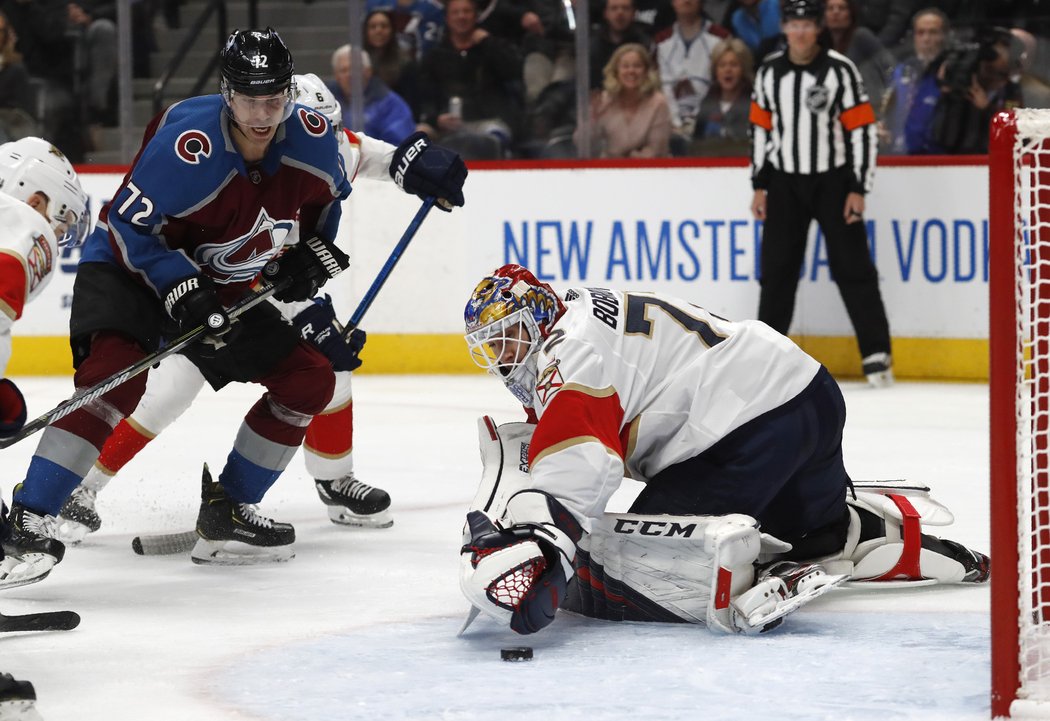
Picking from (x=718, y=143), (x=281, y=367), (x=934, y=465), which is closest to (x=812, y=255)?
(x=718, y=143)

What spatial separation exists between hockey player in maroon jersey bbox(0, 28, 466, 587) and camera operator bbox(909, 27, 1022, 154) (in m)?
3.27

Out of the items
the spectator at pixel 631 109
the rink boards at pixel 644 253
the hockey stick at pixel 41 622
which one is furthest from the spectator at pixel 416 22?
the hockey stick at pixel 41 622

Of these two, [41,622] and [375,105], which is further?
[375,105]

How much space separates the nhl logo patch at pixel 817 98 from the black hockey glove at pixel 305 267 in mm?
2936

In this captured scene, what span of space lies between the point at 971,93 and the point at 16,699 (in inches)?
187

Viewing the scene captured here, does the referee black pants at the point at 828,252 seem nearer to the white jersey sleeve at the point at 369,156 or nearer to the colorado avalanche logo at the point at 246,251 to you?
the white jersey sleeve at the point at 369,156

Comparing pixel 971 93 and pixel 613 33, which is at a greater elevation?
pixel 613 33

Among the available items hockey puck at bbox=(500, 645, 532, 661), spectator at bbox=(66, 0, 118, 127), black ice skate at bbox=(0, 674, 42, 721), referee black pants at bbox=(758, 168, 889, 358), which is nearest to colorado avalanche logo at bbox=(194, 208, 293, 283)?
hockey puck at bbox=(500, 645, 532, 661)

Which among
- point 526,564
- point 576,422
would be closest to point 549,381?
point 576,422

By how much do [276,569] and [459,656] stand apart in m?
0.85

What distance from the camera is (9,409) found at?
7.34ft

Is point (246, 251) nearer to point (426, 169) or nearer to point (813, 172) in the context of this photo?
point (426, 169)

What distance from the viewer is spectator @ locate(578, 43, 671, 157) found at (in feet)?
20.6

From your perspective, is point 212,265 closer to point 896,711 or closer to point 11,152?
point 11,152
